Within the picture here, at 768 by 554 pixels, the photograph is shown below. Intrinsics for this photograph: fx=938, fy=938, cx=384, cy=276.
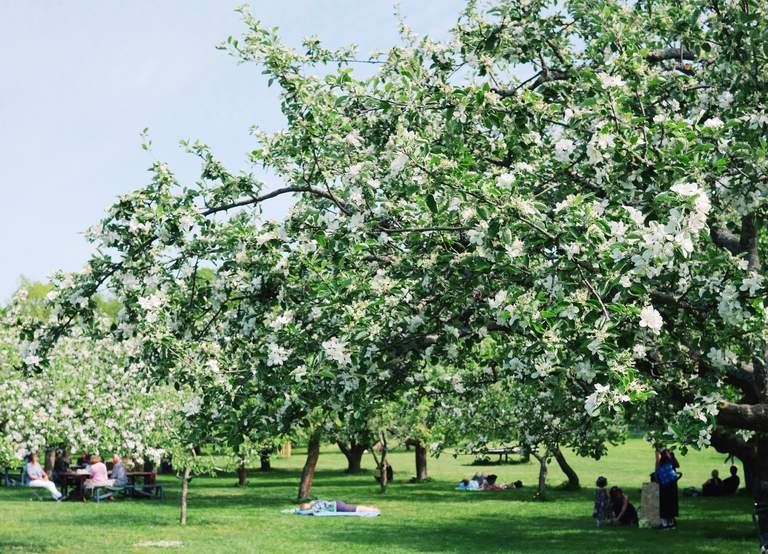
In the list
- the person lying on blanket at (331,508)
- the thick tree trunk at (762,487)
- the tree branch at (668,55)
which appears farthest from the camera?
the person lying on blanket at (331,508)

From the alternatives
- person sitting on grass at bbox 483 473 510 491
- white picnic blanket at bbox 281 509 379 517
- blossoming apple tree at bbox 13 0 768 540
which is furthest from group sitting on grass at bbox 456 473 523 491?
blossoming apple tree at bbox 13 0 768 540

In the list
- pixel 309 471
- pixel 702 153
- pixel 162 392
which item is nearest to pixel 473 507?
pixel 309 471

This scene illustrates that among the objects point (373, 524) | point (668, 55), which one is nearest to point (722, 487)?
point (373, 524)

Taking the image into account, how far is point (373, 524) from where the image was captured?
23.4 m

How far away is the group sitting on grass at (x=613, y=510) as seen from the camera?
75.3 ft

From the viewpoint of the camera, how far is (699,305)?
339 inches

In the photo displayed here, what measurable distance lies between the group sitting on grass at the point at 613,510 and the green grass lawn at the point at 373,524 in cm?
51

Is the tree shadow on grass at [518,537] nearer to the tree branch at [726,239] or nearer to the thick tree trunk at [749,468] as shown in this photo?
the thick tree trunk at [749,468]

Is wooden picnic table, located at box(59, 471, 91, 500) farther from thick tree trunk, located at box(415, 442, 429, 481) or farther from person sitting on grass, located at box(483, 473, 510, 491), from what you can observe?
thick tree trunk, located at box(415, 442, 429, 481)

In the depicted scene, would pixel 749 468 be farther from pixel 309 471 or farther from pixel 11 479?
pixel 11 479

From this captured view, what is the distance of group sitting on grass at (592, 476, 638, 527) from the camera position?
22938 millimetres

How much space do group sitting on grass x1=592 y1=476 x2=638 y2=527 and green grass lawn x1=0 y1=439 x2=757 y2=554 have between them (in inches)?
20.1

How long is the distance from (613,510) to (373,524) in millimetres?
5932

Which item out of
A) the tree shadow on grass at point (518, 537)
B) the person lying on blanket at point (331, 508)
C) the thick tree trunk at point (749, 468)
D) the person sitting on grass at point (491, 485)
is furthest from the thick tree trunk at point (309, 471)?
the thick tree trunk at point (749, 468)
